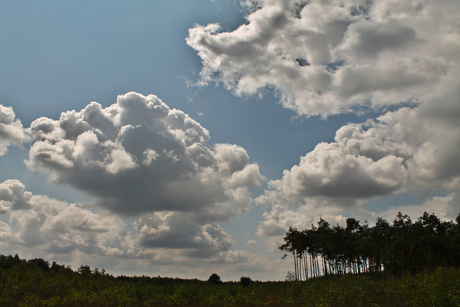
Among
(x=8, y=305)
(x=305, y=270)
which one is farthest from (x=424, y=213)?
(x=8, y=305)

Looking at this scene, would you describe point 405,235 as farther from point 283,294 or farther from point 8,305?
point 8,305

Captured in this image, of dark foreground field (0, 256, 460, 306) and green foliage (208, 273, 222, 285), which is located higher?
dark foreground field (0, 256, 460, 306)

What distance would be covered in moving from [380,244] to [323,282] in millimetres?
29464

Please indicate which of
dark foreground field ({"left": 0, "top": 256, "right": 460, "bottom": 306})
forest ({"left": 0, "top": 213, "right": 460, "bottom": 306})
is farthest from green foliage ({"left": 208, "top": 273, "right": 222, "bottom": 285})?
dark foreground field ({"left": 0, "top": 256, "right": 460, "bottom": 306})

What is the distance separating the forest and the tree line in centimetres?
19

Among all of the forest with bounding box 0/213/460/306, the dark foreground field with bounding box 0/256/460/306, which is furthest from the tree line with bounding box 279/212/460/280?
the dark foreground field with bounding box 0/256/460/306

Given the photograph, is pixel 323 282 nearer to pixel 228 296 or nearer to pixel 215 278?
pixel 228 296

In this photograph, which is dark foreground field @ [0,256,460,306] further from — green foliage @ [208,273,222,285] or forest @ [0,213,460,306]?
green foliage @ [208,273,222,285]

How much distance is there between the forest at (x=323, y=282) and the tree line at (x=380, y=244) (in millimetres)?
185

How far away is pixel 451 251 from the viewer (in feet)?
199

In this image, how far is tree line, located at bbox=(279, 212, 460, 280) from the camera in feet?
198

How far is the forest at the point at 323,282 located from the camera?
2647 centimetres

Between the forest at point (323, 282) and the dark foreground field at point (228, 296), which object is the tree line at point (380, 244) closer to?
the forest at point (323, 282)

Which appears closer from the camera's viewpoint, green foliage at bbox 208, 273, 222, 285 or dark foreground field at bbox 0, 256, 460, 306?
dark foreground field at bbox 0, 256, 460, 306
